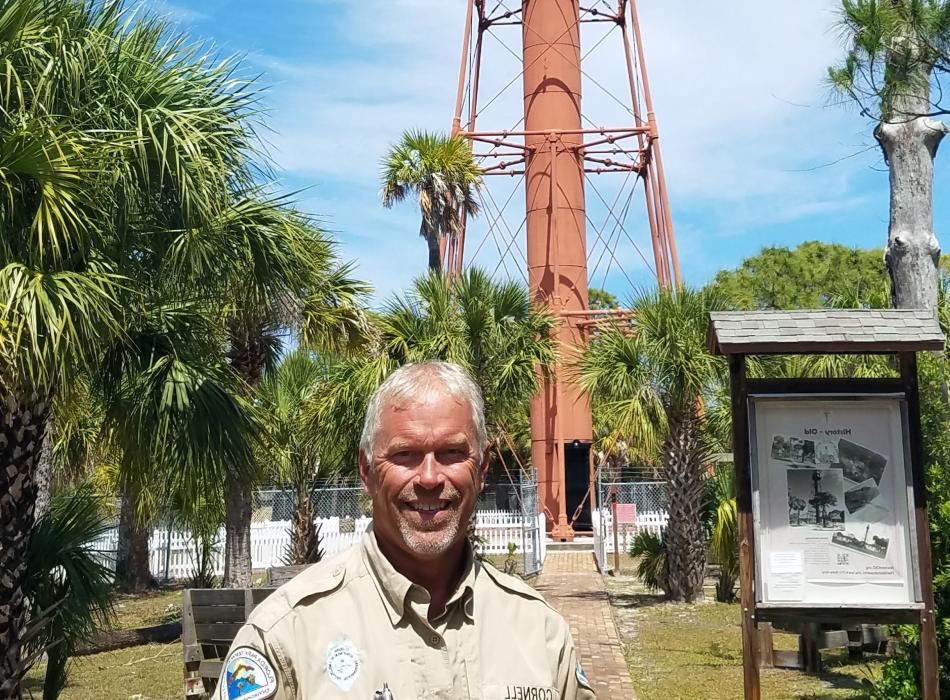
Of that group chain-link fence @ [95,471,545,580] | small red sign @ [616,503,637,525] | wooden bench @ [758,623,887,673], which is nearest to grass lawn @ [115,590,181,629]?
chain-link fence @ [95,471,545,580]

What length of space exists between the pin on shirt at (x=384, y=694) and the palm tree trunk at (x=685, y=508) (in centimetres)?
1428

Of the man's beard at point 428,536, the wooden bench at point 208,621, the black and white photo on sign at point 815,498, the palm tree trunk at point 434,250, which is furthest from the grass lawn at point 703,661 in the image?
the palm tree trunk at point 434,250

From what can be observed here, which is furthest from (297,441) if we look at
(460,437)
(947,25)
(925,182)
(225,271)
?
(460,437)

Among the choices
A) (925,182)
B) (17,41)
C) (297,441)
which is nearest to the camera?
(17,41)

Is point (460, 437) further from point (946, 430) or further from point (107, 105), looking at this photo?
point (946, 430)

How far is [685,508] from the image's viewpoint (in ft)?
52.4

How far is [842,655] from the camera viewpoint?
10992mm

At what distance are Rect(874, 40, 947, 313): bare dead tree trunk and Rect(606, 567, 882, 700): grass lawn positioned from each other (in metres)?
3.90

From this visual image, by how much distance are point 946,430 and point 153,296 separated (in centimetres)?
815

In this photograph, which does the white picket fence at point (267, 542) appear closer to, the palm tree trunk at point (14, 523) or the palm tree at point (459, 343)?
the palm tree at point (459, 343)

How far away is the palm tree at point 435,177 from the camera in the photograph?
2083 centimetres

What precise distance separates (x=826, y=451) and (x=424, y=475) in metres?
5.63

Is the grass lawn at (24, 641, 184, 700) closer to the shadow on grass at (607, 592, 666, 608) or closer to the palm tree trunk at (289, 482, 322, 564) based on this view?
the palm tree trunk at (289, 482, 322, 564)

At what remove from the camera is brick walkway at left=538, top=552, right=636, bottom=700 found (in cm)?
951
